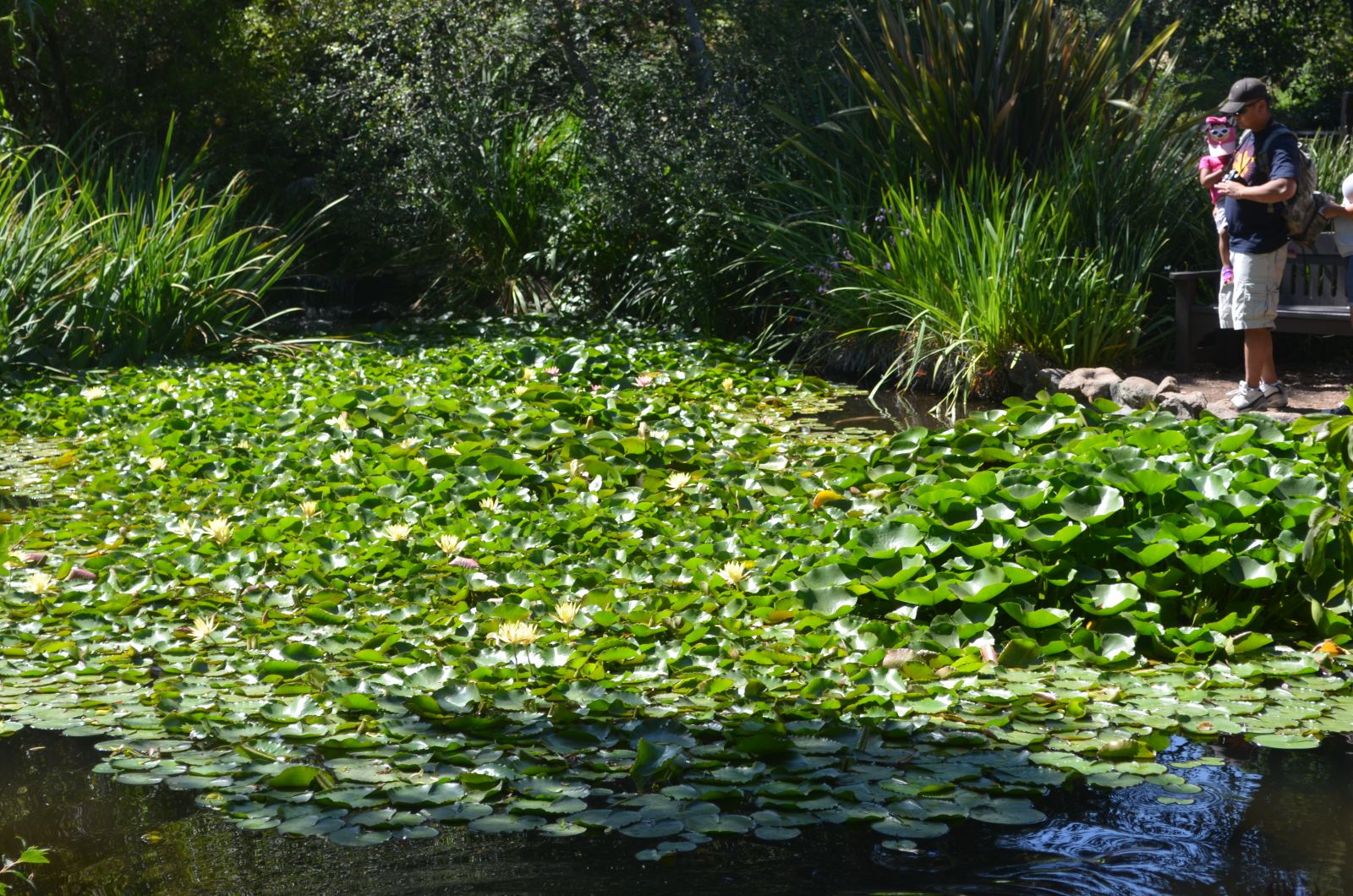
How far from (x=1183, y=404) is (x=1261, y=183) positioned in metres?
1.17

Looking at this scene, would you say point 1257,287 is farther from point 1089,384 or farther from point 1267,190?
point 1089,384

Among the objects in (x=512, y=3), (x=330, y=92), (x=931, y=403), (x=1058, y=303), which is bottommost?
(x=931, y=403)

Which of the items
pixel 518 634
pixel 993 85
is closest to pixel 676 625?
pixel 518 634

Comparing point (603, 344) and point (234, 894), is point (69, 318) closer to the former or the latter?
point (603, 344)

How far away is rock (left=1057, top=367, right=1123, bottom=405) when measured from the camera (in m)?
7.13

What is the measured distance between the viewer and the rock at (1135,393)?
6.75 m

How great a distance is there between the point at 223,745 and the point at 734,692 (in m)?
1.30

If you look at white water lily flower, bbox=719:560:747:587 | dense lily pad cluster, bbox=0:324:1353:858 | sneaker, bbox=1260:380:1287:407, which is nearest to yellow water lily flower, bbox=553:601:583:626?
dense lily pad cluster, bbox=0:324:1353:858

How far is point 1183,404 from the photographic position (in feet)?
21.7

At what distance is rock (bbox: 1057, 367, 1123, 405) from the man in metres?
0.63

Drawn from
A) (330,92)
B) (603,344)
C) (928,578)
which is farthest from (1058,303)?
(330,92)

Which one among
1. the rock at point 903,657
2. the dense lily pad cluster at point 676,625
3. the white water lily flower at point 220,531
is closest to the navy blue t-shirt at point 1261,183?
the dense lily pad cluster at point 676,625

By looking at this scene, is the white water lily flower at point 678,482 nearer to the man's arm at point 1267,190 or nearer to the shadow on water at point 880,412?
the shadow on water at point 880,412

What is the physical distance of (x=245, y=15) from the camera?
12820 millimetres
